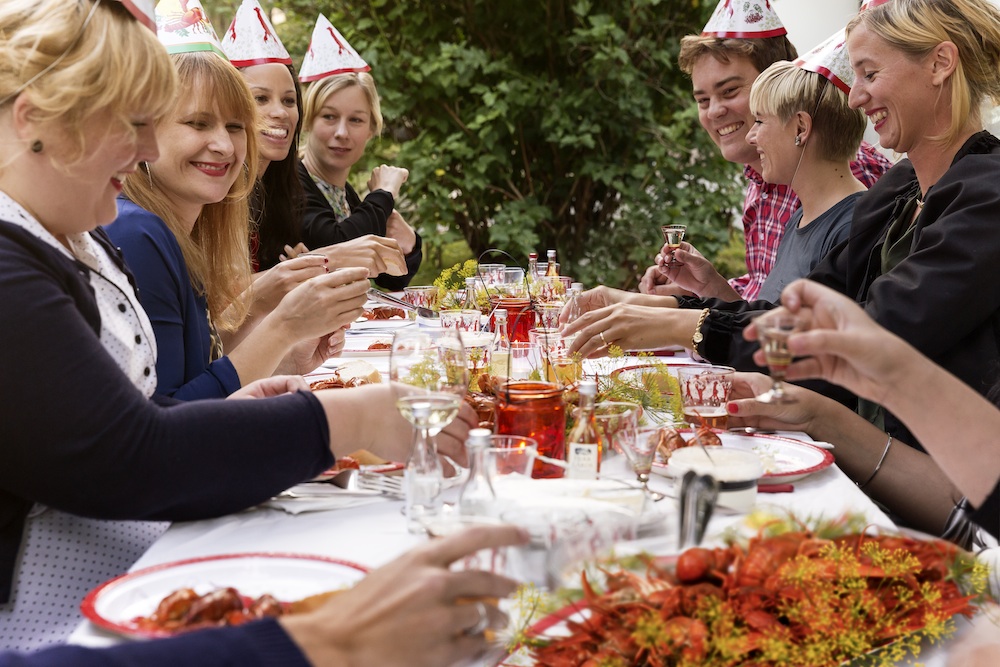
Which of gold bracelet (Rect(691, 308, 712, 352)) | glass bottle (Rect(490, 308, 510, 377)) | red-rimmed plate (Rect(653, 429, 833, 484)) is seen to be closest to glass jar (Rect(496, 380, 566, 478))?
red-rimmed plate (Rect(653, 429, 833, 484))

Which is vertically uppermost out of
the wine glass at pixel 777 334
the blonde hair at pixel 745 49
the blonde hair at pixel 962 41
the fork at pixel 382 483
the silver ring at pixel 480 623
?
the blonde hair at pixel 745 49

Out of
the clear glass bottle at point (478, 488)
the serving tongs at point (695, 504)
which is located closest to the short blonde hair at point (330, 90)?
the clear glass bottle at point (478, 488)

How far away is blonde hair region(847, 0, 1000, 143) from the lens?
2.16m

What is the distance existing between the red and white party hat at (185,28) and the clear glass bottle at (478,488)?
172 cm

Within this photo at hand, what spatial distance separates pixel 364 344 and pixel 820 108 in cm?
173

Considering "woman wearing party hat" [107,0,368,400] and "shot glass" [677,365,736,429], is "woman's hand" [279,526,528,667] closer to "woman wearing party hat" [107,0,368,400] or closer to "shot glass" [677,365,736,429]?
"shot glass" [677,365,736,429]

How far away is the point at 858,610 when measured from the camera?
923mm

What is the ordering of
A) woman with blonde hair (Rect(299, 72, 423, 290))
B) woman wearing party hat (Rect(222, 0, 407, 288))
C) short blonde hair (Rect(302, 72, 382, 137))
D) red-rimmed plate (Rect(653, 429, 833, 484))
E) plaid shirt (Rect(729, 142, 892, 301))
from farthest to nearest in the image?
short blonde hair (Rect(302, 72, 382, 137)) < woman with blonde hair (Rect(299, 72, 423, 290)) < woman wearing party hat (Rect(222, 0, 407, 288)) < plaid shirt (Rect(729, 142, 892, 301)) < red-rimmed plate (Rect(653, 429, 833, 484))

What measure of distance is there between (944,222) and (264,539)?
1570 mm

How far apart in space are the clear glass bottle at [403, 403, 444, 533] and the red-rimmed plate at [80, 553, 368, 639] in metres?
0.21

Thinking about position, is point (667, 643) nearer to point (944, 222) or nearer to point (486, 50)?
point (944, 222)

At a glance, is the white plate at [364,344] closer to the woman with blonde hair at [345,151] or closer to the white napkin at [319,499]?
the white napkin at [319,499]

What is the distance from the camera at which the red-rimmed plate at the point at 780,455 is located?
1520 mm

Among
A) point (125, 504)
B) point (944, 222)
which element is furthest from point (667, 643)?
point (944, 222)
